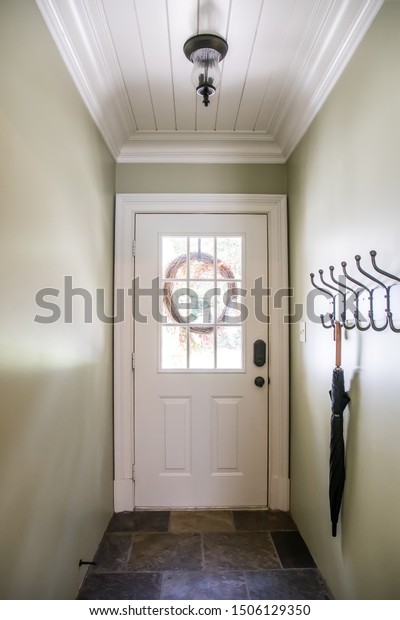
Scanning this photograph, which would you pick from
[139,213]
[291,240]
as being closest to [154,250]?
[139,213]

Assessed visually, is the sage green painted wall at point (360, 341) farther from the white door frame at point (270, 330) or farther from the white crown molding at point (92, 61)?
the white crown molding at point (92, 61)

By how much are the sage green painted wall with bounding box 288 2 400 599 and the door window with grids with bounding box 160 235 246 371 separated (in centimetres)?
52

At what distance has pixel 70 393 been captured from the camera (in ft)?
4.63

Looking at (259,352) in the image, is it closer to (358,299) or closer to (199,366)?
(199,366)

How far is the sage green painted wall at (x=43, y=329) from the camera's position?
3.12 ft

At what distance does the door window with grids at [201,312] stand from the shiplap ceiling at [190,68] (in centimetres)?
64

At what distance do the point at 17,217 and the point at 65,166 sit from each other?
475 millimetres

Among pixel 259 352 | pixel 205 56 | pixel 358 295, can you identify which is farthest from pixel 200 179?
pixel 358 295

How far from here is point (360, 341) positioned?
1.24m

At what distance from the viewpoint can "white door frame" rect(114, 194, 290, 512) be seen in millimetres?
2135

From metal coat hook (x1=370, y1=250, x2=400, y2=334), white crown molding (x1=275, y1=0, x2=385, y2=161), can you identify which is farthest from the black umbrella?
white crown molding (x1=275, y1=0, x2=385, y2=161)

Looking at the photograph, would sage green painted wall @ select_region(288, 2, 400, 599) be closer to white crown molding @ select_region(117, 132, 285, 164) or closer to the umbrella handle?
the umbrella handle

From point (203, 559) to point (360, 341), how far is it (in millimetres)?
1377
